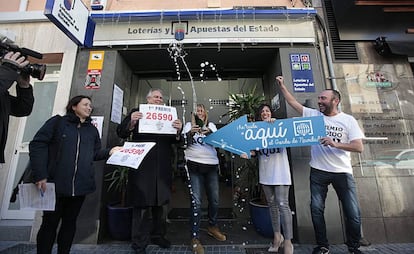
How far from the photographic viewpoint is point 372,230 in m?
2.56

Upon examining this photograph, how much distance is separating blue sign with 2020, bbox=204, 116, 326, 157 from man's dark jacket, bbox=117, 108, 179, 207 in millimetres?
572

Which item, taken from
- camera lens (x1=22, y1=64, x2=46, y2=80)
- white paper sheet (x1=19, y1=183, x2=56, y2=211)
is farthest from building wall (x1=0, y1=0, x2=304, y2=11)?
white paper sheet (x1=19, y1=183, x2=56, y2=211)

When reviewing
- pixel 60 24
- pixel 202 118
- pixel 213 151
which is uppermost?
pixel 60 24

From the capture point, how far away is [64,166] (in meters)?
1.71

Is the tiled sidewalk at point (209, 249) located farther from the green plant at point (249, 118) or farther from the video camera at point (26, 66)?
the video camera at point (26, 66)

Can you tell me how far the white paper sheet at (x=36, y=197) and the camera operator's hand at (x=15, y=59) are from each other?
0.97 metres

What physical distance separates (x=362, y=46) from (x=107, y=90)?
4.11 meters

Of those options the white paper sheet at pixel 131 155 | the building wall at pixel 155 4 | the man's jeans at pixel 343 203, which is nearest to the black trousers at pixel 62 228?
the white paper sheet at pixel 131 155

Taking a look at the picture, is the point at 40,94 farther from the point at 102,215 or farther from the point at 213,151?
the point at 213,151

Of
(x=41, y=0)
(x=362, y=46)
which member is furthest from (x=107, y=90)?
(x=362, y=46)

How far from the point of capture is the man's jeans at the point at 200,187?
2.32 m

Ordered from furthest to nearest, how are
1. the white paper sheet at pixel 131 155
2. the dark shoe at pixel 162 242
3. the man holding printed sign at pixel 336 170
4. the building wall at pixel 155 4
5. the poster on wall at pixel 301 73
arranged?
the building wall at pixel 155 4, the poster on wall at pixel 301 73, the dark shoe at pixel 162 242, the man holding printed sign at pixel 336 170, the white paper sheet at pixel 131 155

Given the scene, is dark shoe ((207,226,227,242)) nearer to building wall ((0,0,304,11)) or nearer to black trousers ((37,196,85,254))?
black trousers ((37,196,85,254))

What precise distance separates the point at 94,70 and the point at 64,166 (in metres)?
1.90
